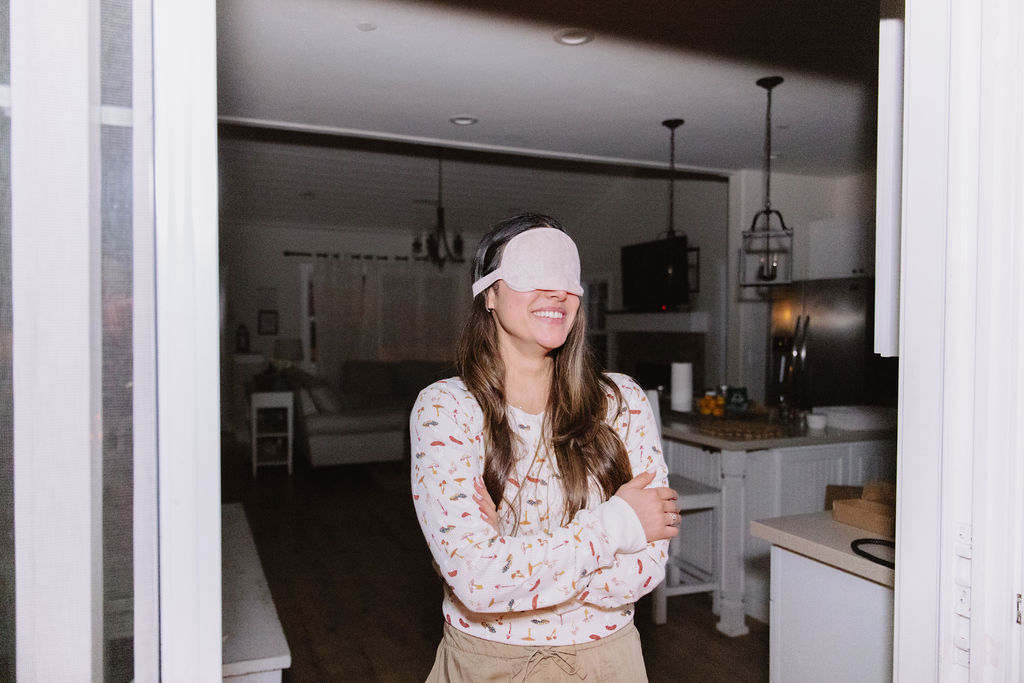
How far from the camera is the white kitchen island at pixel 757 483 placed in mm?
3277

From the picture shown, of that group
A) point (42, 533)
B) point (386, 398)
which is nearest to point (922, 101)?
point (42, 533)

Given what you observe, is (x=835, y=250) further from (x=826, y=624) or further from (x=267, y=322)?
(x=267, y=322)

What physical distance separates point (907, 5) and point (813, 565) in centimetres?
124

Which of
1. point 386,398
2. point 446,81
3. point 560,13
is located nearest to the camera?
point 560,13

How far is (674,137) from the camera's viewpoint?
4852mm

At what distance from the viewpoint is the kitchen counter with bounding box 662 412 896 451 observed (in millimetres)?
3270

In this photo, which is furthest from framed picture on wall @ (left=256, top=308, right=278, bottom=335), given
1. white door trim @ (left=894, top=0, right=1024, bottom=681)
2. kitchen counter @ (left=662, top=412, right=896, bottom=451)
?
white door trim @ (left=894, top=0, right=1024, bottom=681)

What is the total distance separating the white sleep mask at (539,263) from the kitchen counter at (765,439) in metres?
2.16

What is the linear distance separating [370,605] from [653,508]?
8.87 feet

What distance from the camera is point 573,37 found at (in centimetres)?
307

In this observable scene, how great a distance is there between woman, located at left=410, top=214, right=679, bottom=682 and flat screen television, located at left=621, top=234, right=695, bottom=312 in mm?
4448

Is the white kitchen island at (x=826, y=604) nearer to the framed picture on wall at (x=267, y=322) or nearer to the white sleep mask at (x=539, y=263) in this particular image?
the white sleep mask at (x=539, y=263)

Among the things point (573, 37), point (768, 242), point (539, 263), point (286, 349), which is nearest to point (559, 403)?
point (539, 263)

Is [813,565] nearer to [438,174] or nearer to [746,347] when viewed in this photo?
[746,347]
